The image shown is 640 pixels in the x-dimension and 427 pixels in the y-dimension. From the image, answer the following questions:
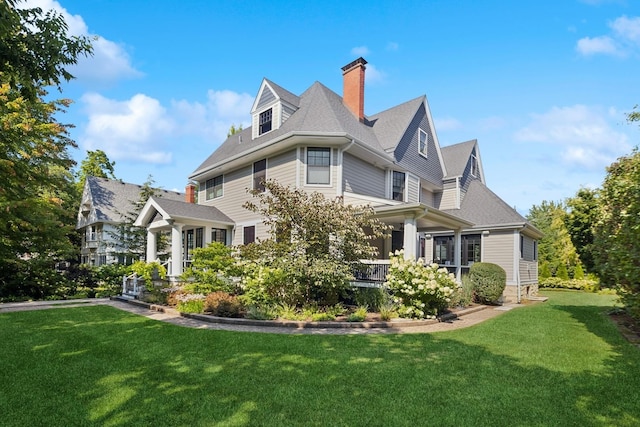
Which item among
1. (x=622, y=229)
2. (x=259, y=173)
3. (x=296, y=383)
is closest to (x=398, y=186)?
(x=259, y=173)

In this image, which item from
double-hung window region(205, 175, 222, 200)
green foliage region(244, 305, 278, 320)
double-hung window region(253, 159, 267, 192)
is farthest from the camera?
double-hung window region(205, 175, 222, 200)

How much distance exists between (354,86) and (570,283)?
785 inches

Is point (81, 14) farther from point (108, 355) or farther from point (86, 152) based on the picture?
point (86, 152)

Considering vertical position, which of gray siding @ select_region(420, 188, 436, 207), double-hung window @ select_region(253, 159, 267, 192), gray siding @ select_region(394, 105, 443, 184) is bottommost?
gray siding @ select_region(420, 188, 436, 207)

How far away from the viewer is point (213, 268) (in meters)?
11.9

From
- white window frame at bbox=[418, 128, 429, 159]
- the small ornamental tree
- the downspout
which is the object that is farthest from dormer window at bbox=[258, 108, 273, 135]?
white window frame at bbox=[418, 128, 429, 159]

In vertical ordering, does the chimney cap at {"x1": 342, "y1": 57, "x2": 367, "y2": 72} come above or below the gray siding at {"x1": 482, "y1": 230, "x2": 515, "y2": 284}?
above

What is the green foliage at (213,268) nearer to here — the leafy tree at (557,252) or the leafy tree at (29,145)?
the leafy tree at (29,145)

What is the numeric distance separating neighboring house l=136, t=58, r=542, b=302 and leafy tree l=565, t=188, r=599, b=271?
3.72 m

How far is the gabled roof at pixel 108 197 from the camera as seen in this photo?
2817 cm

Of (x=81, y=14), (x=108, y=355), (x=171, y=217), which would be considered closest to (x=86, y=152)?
(x=171, y=217)

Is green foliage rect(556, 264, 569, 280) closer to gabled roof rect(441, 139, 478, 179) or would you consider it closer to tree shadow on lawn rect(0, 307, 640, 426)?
gabled roof rect(441, 139, 478, 179)

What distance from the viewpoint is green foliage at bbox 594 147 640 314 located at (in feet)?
19.3

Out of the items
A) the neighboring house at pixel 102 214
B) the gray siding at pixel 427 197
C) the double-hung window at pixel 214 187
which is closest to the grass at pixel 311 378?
the double-hung window at pixel 214 187
